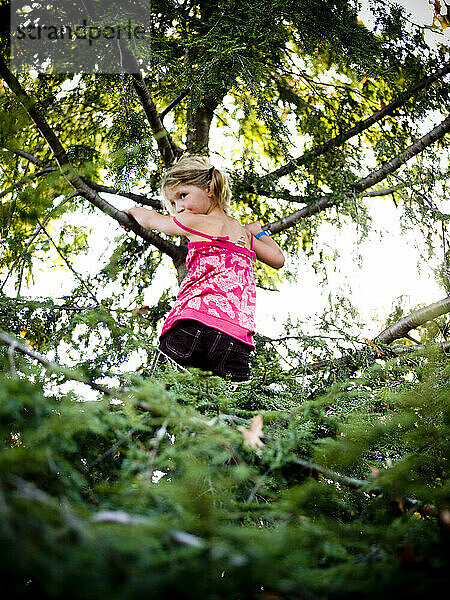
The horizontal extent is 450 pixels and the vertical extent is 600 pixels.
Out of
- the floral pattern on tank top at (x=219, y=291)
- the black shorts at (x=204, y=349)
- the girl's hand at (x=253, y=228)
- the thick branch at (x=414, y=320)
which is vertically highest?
the girl's hand at (x=253, y=228)

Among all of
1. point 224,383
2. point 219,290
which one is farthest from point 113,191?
point 224,383

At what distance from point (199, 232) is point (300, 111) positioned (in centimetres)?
199

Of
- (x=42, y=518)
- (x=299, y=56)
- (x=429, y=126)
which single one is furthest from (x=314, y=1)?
(x=42, y=518)

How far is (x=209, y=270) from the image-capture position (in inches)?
111

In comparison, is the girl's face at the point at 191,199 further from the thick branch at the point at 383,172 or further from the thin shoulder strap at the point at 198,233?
the thick branch at the point at 383,172

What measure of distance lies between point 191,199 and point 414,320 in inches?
72.5

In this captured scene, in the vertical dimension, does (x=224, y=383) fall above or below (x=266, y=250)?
below

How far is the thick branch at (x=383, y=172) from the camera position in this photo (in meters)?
3.54

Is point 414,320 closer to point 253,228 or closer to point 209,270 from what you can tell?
point 253,228

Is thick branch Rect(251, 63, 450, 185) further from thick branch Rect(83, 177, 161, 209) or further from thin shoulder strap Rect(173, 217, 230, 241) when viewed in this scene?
thin shoulder strap Rect(173, 217, 230, 241)

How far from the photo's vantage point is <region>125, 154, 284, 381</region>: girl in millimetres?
2572

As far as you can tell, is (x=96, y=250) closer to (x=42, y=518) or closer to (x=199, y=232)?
(x=199, y=232)

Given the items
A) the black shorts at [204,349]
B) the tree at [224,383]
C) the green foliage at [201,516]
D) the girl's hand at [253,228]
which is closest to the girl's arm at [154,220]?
the tree at [224,383]

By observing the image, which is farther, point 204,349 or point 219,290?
point 219,290
